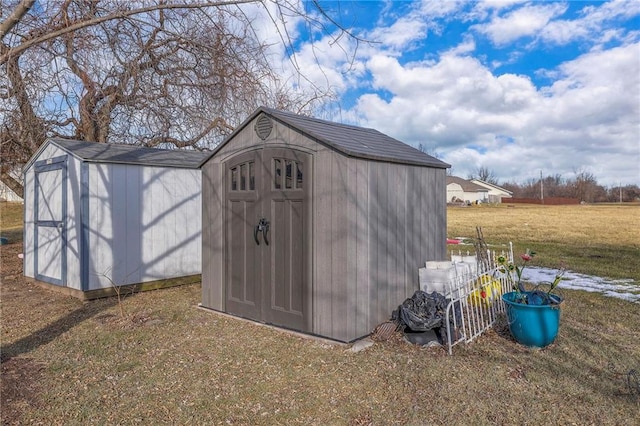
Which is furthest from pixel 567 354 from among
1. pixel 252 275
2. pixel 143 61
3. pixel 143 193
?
pixel 143 61

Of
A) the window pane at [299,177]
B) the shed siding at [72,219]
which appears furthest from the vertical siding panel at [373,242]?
the shed siding at [72,219]

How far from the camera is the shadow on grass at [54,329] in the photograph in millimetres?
4347

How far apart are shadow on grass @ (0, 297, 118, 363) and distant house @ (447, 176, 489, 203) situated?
54.9 metres

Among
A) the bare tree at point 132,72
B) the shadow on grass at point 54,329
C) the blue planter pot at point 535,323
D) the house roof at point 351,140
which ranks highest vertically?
the bare tree at point 132,72

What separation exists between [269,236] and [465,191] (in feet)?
194

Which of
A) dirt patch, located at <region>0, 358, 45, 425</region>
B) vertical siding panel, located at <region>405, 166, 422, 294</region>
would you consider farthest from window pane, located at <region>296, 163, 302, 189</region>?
dirt patch, located at <region>0, 358, 45, 425</region>

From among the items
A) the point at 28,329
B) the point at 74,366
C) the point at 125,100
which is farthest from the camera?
the point at 125,100

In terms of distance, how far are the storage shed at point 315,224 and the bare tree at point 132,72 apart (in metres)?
0.89

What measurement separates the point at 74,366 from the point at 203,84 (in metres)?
3.93

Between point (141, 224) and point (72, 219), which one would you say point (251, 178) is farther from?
point (72, 219)

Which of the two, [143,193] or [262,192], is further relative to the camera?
[143,193]

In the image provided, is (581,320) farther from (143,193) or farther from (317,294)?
(143,193)

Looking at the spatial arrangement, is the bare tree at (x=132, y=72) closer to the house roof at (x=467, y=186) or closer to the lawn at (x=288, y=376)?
the lawn at (x=288, y=376)

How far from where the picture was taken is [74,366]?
3.90 metres
